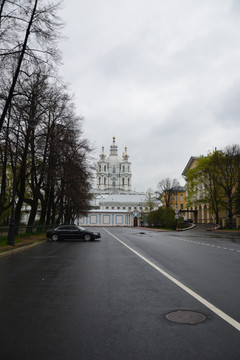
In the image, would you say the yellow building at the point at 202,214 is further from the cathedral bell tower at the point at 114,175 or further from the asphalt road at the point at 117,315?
the cathedral bell tower at the point at 114,175

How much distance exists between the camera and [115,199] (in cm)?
13788

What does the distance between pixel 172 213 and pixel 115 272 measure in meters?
55.0

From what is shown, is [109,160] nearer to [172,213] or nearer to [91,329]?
[172,213]

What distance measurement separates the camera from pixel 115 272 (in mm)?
10344

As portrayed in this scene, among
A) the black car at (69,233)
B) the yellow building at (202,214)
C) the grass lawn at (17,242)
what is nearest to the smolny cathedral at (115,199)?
the yellow building at (202,214)

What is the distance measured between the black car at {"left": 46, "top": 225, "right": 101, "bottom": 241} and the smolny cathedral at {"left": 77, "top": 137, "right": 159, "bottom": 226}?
4847cm

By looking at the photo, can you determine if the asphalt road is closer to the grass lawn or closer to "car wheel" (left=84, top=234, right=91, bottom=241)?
the grass lawn

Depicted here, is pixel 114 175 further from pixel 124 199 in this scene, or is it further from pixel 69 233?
pixel 69 233

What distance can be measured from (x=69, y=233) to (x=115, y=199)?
108932 millimetres

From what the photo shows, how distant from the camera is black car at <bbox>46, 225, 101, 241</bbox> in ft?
93.4

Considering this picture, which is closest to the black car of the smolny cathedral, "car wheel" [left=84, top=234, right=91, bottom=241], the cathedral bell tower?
"car wheel" [left=84, top=234, right=91, bottom=241]

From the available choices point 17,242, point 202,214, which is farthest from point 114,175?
point 17,242

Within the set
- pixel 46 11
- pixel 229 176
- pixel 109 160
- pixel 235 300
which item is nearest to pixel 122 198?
pixel 109 160

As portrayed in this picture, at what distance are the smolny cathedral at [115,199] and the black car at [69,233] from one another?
48.5 m
